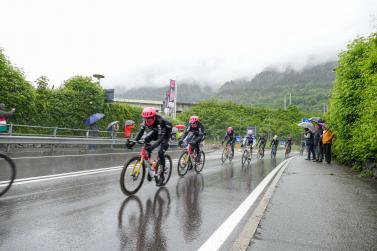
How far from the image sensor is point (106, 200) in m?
5.97

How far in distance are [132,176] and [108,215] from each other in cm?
189

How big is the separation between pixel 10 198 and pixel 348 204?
5.82 m

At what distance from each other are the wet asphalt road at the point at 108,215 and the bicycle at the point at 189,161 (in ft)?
7.01

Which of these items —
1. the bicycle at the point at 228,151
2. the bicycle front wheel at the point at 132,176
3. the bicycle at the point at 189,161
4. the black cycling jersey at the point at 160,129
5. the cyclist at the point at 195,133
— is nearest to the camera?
the bicycle front wheel at the point at 132,176

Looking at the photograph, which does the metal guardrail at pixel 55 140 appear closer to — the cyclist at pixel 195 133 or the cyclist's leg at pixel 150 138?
the cyclist at pixel 195 133

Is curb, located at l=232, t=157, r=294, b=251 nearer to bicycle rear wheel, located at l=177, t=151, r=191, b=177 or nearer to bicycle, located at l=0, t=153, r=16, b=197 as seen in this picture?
bicycle rear wheel, located at l=177, t=151, r=191, b=177

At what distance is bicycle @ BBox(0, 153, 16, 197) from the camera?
241 inches

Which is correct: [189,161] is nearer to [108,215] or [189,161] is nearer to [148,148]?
[148,148]

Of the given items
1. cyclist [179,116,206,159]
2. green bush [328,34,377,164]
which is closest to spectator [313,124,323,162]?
green bush [328,34,377,164]

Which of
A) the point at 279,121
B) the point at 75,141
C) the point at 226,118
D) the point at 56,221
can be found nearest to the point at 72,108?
the point at 75,141

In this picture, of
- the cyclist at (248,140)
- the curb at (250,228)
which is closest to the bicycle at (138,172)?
the curb at (250,228)

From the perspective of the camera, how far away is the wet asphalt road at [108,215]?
3.85 meters

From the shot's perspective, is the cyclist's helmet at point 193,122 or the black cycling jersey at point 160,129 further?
the cyclist's helmet at point 193,122

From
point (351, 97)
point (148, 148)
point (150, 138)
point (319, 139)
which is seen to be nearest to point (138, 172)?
point (148, 148)
